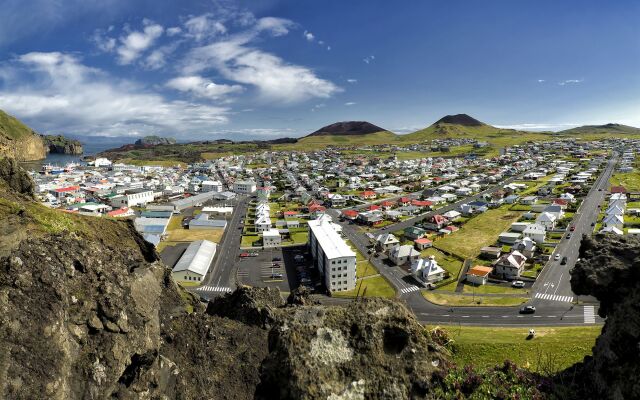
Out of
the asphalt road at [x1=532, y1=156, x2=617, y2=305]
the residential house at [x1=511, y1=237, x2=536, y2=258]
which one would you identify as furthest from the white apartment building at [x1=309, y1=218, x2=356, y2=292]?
the residential house at [x1=511, y1=237, x2=536, y2=258]

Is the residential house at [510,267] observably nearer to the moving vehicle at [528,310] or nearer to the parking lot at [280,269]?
the moving vehicle at [528,310]

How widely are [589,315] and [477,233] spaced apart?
1367 inches

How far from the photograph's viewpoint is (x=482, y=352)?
1114 inches

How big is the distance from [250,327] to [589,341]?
26.5 metres

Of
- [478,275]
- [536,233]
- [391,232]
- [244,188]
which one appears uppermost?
[244,188]

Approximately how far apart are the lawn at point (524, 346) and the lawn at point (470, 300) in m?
7.22

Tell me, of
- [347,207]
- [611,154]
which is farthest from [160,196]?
[611,154]

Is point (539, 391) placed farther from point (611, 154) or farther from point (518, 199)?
point (611, 154)

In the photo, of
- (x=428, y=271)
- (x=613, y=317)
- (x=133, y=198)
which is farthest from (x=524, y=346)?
(x=133, y=198)

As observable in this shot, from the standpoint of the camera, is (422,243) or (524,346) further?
(422,243)

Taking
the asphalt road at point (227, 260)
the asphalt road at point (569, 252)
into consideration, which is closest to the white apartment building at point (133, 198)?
the asphalt road at point (227, 260)

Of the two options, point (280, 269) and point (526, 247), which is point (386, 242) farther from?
point (526, 247)

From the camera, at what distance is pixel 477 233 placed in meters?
73.4

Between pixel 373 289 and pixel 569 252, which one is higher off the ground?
pixel 569 252
